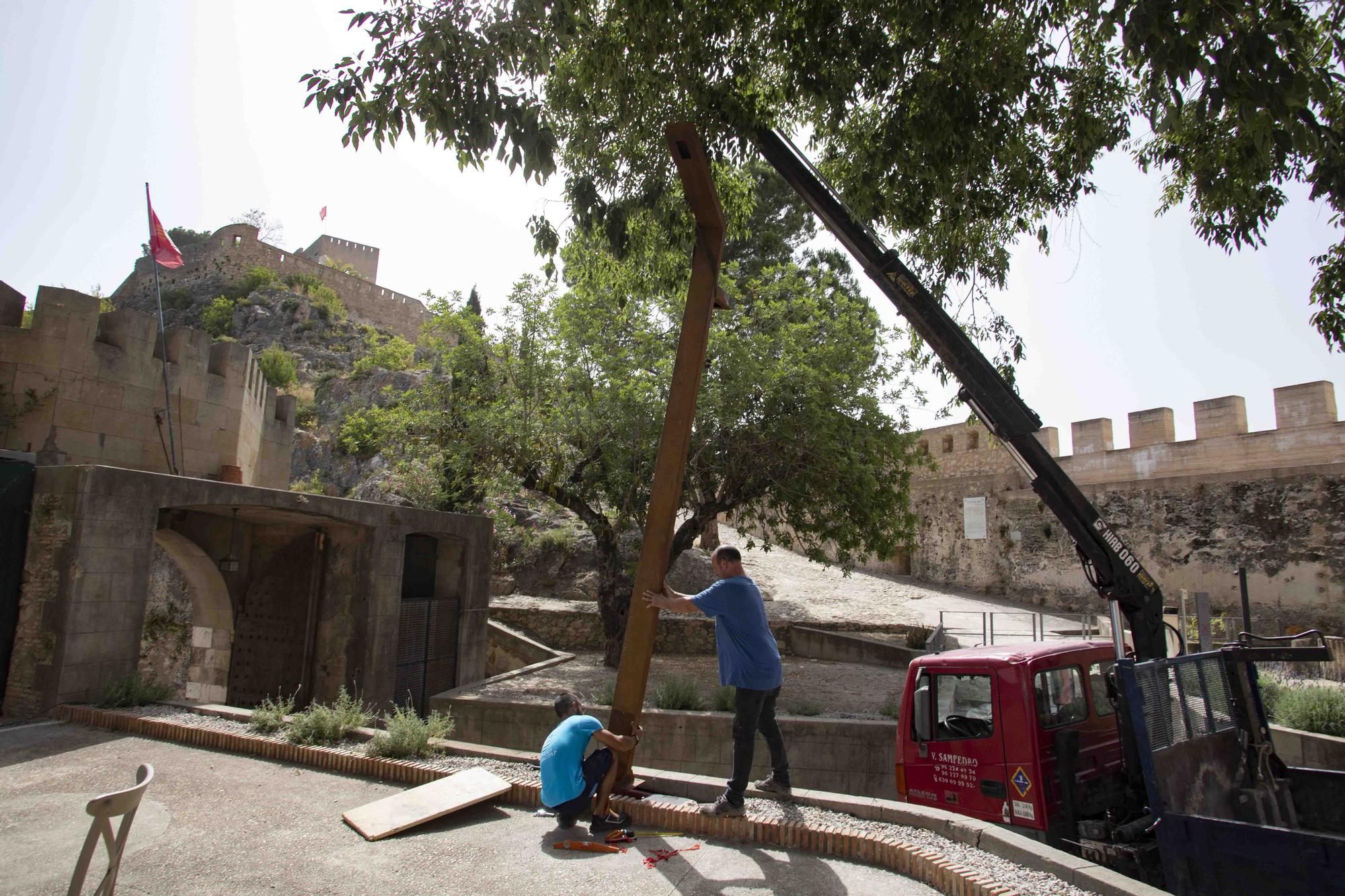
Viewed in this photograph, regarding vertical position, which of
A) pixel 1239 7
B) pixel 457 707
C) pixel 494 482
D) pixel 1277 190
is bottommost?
pixel 457 707

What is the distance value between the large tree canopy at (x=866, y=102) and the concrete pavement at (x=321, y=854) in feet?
16.5

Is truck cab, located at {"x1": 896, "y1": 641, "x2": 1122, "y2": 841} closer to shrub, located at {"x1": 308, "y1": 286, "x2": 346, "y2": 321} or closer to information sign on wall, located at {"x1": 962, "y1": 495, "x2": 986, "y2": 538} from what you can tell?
information sign on wall, located at {"x1": 962, "y1": 495, "x2": 986, "y2": 538}

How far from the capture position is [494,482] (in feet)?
48.2

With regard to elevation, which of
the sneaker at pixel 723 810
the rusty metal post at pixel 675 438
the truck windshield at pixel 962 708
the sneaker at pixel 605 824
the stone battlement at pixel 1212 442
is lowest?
the sneaker at pixel 605 824

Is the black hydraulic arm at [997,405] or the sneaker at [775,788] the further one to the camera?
the black hydraulic arm at [997,405]

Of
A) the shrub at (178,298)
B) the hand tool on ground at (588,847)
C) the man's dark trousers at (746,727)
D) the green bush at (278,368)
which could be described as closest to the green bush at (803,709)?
the man's dark trousers at (746,727)

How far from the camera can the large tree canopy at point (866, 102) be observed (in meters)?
6.60

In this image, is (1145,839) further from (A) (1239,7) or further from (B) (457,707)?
(B) (457,707)

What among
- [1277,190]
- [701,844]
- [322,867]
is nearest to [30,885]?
[322,867]

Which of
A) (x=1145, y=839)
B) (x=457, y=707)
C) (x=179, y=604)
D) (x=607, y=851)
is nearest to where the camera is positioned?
(x=607, y=851)

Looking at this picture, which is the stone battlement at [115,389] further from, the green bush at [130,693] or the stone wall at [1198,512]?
the stone wall at [1198,512]

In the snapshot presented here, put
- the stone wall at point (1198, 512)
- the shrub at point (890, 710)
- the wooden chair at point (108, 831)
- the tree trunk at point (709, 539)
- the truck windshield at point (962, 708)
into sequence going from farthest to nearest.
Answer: the tree trunk at point (709, 539) → the stone wall at point (1198, 512) → the shrub at point (890, 710) → the truck windshield at point (962, 708) → the wooden chair at point (108, 831)

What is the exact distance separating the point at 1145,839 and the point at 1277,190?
235 inches

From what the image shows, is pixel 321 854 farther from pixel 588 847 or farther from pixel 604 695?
pixel 604 695
